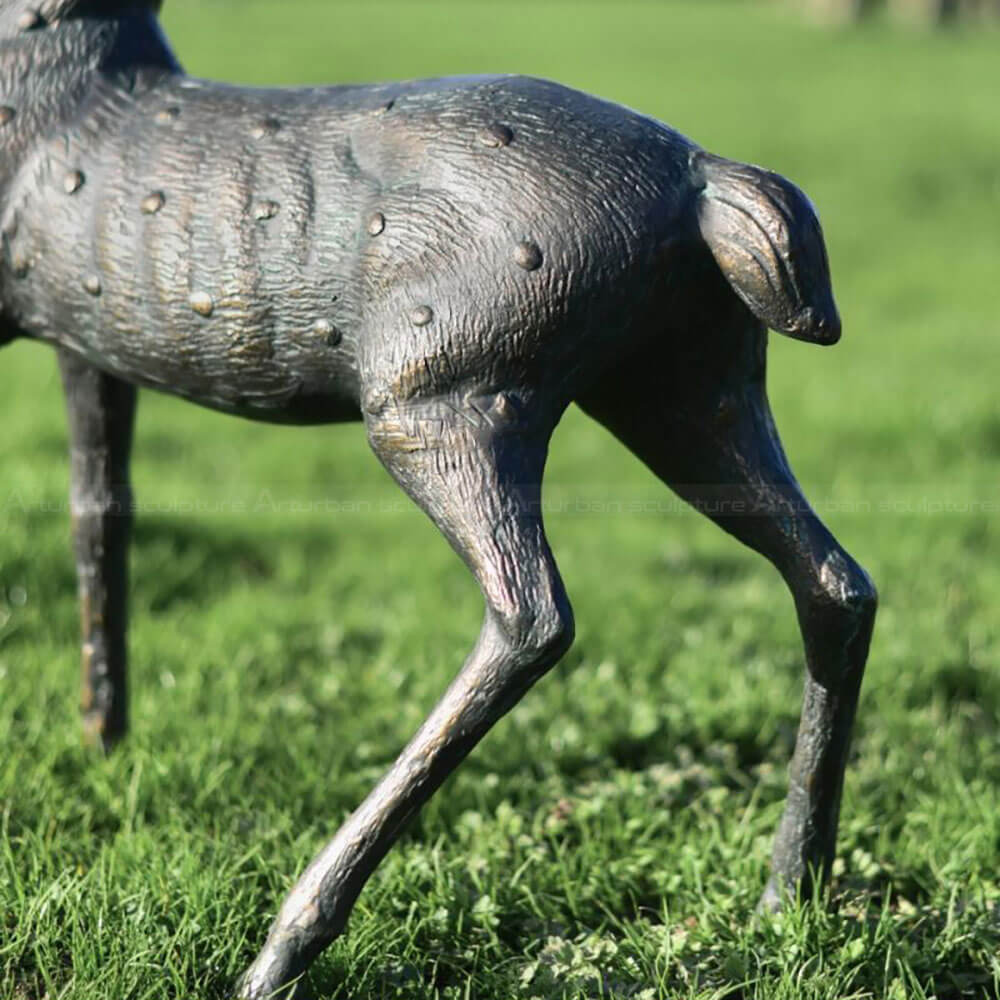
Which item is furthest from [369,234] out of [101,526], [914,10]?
[914,10]

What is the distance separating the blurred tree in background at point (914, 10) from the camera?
2077 cm

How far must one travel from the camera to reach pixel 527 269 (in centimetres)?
201

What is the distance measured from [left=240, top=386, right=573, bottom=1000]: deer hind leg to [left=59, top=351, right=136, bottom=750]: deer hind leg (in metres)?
0.99

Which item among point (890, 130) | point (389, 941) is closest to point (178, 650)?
point (389, 941)

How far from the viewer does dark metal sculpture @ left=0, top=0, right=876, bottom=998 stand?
2018mm

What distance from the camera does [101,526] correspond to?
2.94 meters

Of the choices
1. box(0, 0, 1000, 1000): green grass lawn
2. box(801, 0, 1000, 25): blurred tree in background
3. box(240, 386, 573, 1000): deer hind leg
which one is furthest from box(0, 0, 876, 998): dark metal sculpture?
box(801, 0, 1000, 25): blurred tree in background

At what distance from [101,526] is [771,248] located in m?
1.62

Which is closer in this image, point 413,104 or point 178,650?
point 413,104

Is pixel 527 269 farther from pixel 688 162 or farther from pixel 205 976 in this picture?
pixel 205 976

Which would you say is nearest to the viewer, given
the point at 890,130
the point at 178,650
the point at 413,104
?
the point at 413,104

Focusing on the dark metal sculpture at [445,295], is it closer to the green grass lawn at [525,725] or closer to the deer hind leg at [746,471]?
the deer hind leg at [746,471]

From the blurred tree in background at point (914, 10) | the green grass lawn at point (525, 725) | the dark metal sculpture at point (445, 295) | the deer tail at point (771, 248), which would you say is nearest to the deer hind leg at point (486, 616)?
the dark metal sculpture at point (445, 295)

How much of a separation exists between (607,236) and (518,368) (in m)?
0.23
